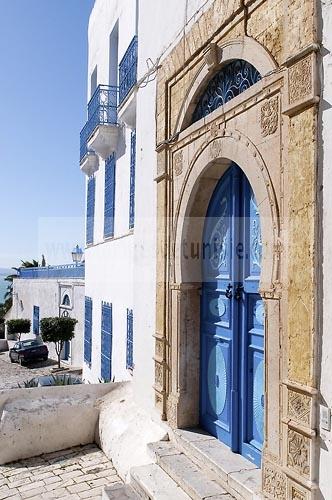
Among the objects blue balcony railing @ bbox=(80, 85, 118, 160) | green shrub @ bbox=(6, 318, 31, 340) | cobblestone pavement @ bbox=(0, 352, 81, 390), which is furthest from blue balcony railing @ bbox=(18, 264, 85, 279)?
blue balcony railing @ bbox=(80, 85, 118, 160)

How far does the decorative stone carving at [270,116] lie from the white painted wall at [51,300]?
1430 cm

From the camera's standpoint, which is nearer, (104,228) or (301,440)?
(301,440)

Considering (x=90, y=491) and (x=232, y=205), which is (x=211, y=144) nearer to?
(x=232, y=205)

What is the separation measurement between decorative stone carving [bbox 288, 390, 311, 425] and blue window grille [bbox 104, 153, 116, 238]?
21.1 feet

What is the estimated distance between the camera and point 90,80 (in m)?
11.3

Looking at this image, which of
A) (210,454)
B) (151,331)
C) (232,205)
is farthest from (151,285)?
(210,454)

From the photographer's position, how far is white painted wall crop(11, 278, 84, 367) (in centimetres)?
1725

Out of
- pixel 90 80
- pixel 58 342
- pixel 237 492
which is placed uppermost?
pixel 90 80

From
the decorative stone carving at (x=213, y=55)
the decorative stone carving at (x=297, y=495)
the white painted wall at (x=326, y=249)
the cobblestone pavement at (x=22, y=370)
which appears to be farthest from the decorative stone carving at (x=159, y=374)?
the cobblestone pavement at (x=22, y=370)

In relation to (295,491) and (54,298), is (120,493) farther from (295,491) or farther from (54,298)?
(54,298)

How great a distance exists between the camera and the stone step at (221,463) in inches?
122

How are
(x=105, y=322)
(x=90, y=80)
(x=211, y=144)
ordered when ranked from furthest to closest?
(x=90, y=80)
(x=105, y=322)
(x=211, y=144)

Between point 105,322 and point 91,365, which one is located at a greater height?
point 105,322

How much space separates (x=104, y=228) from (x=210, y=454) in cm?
631
